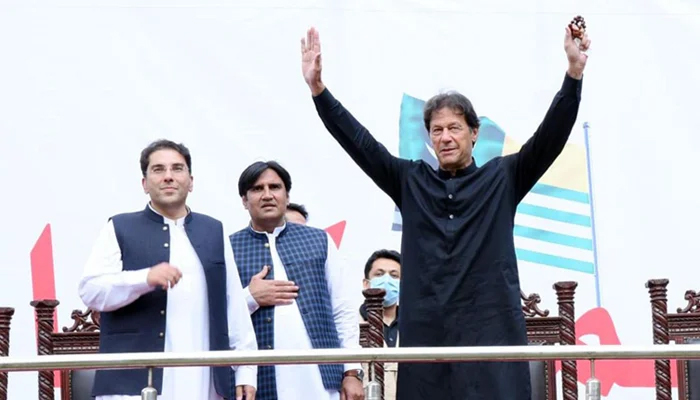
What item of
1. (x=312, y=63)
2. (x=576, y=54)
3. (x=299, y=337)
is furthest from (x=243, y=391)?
(x=576, y=54)

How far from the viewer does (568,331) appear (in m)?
3.70

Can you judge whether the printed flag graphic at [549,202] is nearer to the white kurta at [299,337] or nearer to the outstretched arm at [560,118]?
the white kurta at [299,337]

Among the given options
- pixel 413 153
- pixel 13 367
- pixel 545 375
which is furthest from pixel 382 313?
pixel 13 367

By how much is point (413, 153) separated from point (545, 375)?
1088 mm

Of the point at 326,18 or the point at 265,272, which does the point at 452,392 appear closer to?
the point at 265,272

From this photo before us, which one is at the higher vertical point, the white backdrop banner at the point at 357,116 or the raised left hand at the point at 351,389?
the white backdrop banner at the point at 357,116

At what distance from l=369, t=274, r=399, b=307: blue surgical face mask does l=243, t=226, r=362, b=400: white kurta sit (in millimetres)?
616

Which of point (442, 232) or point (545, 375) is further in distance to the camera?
point (545, 375)

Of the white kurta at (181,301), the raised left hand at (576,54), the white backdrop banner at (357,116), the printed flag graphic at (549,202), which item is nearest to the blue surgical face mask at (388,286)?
the white backdrop banner at (357,116)

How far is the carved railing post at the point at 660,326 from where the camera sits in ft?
12.0

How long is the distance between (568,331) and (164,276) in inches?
58.3

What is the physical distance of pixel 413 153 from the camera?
443 centimetres

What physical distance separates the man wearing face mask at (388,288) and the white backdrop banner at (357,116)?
347 millimetres

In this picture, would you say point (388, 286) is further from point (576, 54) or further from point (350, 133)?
point (576, 54)
